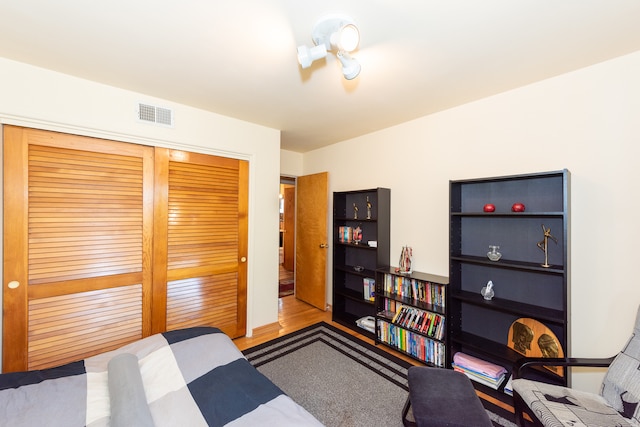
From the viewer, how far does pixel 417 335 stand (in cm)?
243

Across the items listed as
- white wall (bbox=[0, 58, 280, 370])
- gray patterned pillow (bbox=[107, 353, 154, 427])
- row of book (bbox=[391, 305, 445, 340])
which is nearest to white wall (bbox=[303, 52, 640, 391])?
row of book (bbox=[391, 305, 445, 340])

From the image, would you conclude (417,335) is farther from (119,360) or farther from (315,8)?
(315,8)

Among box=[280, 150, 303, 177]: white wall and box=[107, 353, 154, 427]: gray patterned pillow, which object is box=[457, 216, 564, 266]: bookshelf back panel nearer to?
box=[107, 353, 154, 427]: gray patterned pillow

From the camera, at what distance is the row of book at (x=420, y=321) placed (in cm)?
230

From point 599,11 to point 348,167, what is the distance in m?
2.48

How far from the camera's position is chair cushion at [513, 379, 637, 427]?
4.15 ft

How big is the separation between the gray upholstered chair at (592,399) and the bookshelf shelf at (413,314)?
776 mm

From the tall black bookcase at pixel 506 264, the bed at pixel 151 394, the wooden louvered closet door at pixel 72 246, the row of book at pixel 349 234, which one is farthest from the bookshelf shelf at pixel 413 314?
the wooden louvered closet door at pixel 72 246

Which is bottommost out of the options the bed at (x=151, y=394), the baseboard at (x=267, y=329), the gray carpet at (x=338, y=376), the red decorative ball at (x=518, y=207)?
the gray carpet at (x=338, y=376)

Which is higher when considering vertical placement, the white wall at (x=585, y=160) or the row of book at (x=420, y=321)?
the white wall at (x=585, y=160)

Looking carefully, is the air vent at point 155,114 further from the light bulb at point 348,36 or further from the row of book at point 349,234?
the row of book at point 349,234

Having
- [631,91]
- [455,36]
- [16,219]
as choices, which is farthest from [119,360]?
[631,91]

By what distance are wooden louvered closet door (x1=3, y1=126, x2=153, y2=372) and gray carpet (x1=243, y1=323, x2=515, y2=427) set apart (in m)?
1.27

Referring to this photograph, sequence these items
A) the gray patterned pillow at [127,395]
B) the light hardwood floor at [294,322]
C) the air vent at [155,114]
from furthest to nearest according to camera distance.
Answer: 1. the light hardwood floor at [294,322]
2. the air vent at [155,114]
3. the gray patterned pillow at [127,395]
